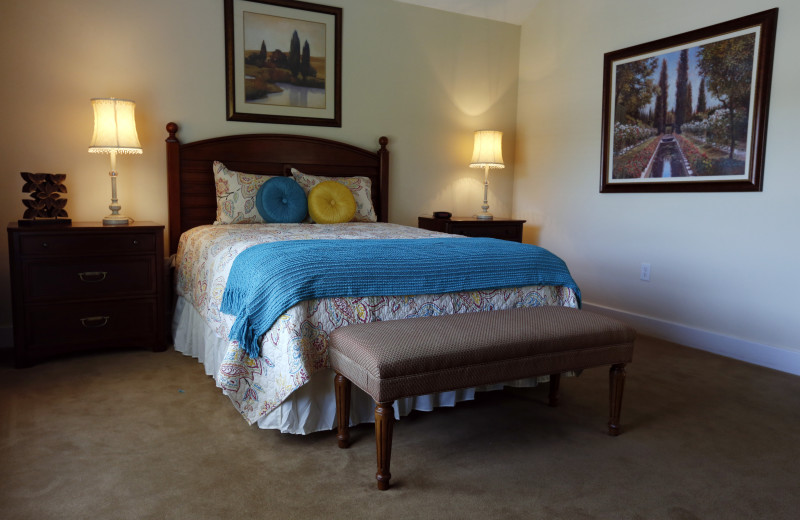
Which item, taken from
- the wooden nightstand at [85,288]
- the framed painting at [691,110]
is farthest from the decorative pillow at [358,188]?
the framed painting at [691,110]

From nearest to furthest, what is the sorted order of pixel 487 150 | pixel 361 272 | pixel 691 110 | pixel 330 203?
pixel 361 272 → pixel 691 110 → pixel 330 203 → pixel 487 150

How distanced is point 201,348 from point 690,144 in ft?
10.4

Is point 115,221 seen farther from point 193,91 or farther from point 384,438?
point 384,438

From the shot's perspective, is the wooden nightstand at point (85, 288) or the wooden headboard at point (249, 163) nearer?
the wooden nightstand at point (85, 288)

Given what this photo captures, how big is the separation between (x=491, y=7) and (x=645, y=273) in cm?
249

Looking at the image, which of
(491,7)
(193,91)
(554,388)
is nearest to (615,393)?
(554,388)

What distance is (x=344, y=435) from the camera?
200 centimetres

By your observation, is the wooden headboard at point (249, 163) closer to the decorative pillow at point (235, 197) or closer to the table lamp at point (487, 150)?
the decorative pillow at point (235, 197)

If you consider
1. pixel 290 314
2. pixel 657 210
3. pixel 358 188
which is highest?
pixel 358 188

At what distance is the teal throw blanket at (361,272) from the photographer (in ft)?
6.45

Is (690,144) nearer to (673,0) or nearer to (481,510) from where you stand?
(673,0)

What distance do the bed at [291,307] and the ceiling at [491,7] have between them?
1.24 meters

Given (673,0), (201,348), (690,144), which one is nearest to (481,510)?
(201,348)

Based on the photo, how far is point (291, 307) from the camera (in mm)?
1912
